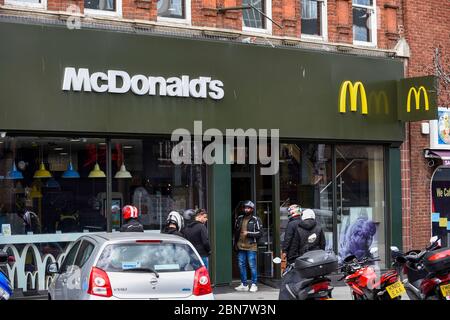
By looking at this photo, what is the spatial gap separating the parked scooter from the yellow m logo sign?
271 inches

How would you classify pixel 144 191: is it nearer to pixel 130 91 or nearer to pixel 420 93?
pixel 130 91

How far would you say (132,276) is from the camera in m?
8.16

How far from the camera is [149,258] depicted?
8.41 meters

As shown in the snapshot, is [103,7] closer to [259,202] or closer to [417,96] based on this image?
[259,202]

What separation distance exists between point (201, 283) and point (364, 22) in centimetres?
938

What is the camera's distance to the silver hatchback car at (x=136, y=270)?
8078 millimetres

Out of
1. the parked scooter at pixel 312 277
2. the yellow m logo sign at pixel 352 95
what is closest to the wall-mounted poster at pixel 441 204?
the yellow m logo sign at pixel 352 95

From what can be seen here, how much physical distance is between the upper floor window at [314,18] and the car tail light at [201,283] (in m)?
7.86

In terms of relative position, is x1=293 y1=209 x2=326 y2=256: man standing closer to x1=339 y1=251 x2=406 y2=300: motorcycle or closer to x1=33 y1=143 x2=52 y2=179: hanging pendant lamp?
x1=339 y1=251 x2=406 y2=300: motorcycle

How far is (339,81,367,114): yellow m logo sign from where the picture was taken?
48.6 ft

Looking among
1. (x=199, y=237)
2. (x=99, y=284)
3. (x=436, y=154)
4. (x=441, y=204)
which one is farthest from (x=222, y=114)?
(x=441, y=204)

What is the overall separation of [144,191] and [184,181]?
83 cm

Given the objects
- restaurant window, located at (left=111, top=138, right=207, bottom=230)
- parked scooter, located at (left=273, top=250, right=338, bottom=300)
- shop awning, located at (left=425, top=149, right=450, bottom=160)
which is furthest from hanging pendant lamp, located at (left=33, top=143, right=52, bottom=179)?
shop awning, located at (left=425, top=149, right=450, bottom=160)
